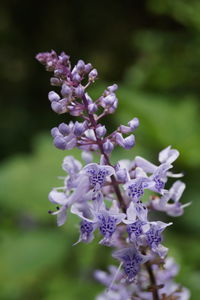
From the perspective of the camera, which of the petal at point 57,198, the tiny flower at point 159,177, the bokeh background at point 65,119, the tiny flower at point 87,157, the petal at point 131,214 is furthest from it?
the bokeh background at point 65,119

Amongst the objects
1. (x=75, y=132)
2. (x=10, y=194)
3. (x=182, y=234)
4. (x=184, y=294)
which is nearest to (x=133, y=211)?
(x=75, y=132)

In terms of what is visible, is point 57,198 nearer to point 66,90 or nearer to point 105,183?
point 105,183

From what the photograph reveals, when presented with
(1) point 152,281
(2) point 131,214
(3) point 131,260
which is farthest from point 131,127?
(1) point 152,281

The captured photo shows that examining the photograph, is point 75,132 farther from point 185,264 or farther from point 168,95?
point 168,95

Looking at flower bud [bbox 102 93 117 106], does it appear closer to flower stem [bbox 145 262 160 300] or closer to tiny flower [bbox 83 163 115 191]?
tiny flower [bbox 83 163 115 191]

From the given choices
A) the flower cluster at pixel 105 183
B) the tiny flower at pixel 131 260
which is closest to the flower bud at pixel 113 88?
the flower cluster at pixel 105 183

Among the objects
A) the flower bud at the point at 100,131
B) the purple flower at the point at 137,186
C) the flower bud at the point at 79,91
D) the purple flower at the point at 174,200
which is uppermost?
the flower bud at the point at 79,91

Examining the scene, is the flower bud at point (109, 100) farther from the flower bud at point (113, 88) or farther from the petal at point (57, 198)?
the petal at point (57, 198)

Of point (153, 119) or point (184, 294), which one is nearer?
point (184, 294)
